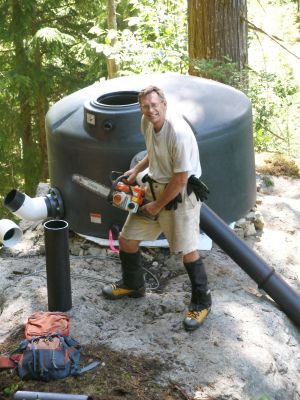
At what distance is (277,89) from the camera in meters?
7.98

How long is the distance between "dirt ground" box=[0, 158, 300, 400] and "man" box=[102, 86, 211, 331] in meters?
0.19

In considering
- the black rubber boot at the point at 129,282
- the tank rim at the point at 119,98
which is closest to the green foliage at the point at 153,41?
the tank rim at the point at 119,98

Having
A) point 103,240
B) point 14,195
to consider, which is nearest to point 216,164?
point 103,240

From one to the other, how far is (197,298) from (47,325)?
1.10 metres

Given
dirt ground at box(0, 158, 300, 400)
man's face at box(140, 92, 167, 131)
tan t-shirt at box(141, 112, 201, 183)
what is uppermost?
man's face at box(140, 92, 167, 131)

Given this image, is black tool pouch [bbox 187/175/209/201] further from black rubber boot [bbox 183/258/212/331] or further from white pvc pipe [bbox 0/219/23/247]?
white pvc pipe [bbox 0/219/23/247]

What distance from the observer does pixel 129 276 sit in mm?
4574

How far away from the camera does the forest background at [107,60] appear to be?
8.27m

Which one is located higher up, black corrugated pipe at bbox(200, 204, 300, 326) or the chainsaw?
the chainsaw

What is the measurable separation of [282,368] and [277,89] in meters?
4.88

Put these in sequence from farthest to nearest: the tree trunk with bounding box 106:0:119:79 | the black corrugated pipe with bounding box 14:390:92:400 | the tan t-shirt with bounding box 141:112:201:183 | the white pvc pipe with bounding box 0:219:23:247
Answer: the tree trunk with bounding box 106:0:119:79 < the white pvc pipe with bounding box 0:219:23:247 < the tan t-shirt with bounding box 141:112:201:183 < the black corrugated pipe with bounding box 14:390:92:400

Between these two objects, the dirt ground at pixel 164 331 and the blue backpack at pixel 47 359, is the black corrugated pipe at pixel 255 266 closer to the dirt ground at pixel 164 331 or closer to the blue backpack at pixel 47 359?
the dirt ground at pixel 164 331

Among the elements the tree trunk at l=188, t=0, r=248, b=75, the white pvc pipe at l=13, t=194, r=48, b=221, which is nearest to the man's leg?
the white pvc pipe at l=13, t=194, r=48, b=221

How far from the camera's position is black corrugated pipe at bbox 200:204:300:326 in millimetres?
4609
